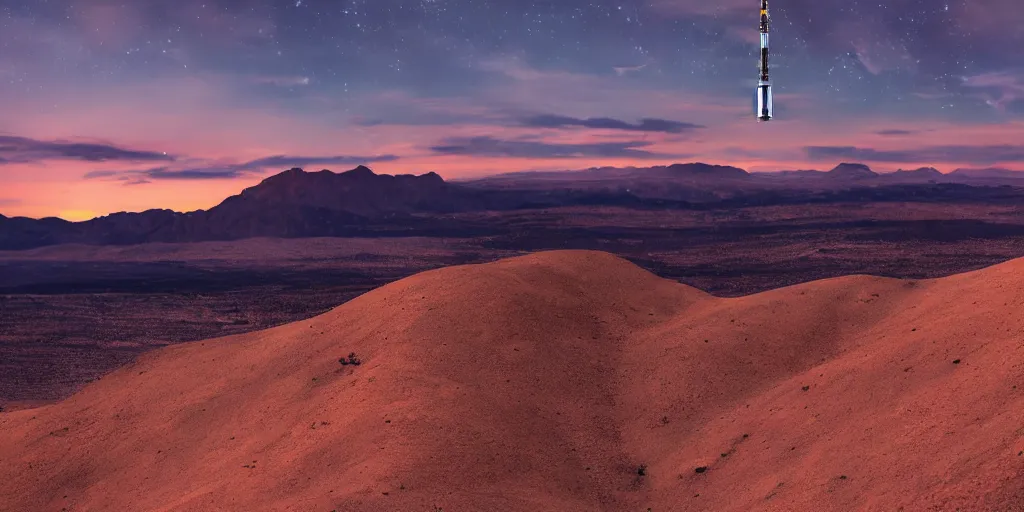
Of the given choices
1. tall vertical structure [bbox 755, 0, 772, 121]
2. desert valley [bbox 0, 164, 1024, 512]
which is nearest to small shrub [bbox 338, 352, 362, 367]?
desert valley [bbox 0, 164, 1024, 512]

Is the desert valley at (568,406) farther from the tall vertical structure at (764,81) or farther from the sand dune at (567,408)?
the tall vertical structure at (764,81)

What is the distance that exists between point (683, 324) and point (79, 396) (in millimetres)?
30881

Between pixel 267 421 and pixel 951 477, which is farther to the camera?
pixel 267 421

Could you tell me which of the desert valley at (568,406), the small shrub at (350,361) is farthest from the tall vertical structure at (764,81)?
the small shrub at (350,361)

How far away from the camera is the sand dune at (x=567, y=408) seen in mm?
22109

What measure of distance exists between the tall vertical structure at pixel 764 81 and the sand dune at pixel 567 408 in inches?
372

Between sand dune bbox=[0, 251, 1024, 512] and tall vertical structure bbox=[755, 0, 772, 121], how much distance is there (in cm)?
945

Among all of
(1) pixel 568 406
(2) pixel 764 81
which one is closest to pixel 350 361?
(1) pixel 568 406

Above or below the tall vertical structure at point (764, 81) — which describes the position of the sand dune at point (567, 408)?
below

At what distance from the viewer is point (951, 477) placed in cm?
1848

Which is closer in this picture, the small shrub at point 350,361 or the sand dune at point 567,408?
the sand dune at point 567,408

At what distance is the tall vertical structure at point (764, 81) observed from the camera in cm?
3189

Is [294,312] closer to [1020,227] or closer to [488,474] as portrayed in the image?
[488,474]

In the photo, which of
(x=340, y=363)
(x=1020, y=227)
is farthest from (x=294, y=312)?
(x=1020, y=227)
